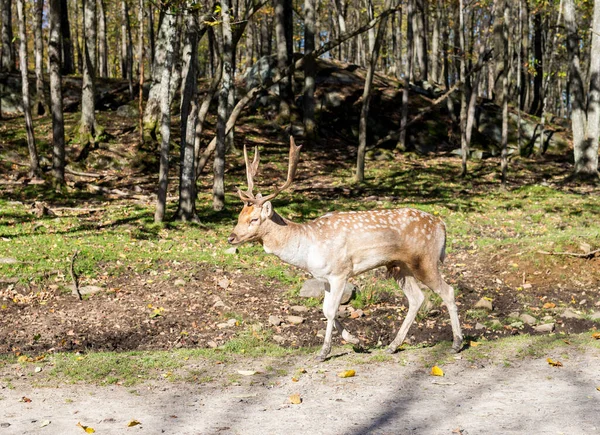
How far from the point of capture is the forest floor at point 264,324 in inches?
239

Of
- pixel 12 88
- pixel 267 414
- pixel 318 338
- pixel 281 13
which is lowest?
pixel 318 338

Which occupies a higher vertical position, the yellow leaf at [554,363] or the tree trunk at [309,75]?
the tree trunk at [309,75]

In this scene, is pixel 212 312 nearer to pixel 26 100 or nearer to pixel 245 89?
pixel 26 100

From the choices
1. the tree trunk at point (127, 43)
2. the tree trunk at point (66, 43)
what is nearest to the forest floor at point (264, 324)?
the tree trunk at point (127, 43)

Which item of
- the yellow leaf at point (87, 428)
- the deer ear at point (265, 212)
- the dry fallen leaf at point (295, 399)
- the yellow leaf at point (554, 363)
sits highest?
the deer ear at point (265, 212)

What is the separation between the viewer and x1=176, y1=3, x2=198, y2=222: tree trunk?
15.4 meters

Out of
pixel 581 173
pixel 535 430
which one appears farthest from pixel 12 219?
pixel 581 173

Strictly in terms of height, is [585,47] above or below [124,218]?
above

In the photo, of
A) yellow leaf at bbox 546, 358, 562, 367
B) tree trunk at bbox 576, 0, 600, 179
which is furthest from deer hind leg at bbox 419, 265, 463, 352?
tree trunk at bbox 576, 0, 600, 179

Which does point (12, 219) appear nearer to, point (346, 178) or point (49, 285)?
point (49, 285)

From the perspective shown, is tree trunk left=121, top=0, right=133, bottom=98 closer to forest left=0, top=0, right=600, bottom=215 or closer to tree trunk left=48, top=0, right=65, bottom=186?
forest left=0, top=0, right=600, bottom=215

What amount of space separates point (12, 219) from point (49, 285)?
4.71m

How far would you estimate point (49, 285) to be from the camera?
1126 cm

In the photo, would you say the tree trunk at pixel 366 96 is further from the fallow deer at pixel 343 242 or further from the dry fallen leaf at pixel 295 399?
the dry fallen leaf at pixel 295 399
